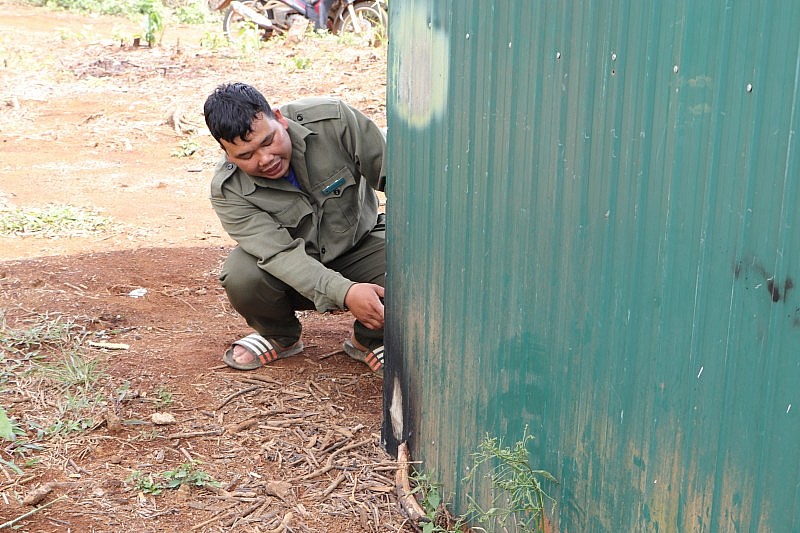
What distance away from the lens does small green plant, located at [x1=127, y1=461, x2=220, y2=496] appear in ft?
9.34

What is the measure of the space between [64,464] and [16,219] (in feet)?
11.7

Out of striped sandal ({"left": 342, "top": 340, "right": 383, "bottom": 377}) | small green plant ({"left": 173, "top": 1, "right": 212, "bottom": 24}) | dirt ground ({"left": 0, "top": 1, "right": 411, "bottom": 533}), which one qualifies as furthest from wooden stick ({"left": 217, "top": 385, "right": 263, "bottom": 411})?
small green plant ({"left": 173, "top": 1, "right": 212, "bottom": 24})

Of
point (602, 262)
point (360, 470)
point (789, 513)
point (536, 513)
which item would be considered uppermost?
point (602, 262)

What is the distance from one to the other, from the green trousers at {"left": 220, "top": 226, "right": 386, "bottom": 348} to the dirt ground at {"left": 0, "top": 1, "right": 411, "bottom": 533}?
0.15 meters

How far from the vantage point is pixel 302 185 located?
3557 mm

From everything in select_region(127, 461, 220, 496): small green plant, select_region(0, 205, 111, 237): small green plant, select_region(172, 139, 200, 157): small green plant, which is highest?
select_region(172, 139, 200, 157): small green plant

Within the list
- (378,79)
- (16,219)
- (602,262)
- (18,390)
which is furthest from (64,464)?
(378,79)

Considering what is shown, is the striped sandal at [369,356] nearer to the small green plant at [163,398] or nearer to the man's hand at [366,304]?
the man's hand at [366,304]

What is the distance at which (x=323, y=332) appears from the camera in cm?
421

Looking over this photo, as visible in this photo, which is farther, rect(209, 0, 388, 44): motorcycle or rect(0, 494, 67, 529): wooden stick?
rect(209, 0, 388, 44): motorcycle

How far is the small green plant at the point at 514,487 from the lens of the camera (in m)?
2.13

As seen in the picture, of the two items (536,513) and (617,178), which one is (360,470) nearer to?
(536,513)

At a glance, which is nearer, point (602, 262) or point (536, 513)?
point (602, 262)

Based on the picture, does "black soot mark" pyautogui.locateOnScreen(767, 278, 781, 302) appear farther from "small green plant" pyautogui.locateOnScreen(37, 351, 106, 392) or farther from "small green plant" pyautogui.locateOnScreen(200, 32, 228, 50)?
"small green plant" pyautogui.locateOnScreen(200, 32, 228, 50)
